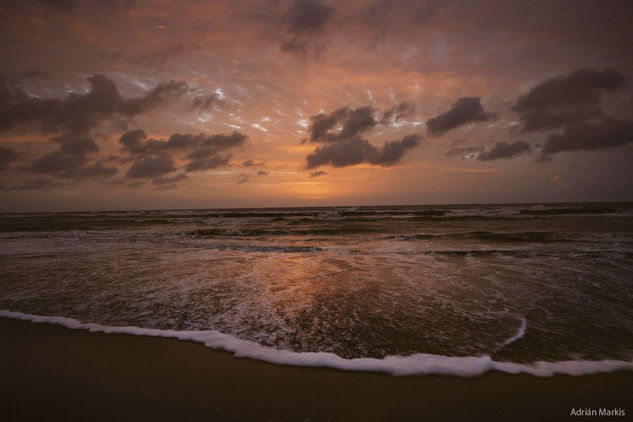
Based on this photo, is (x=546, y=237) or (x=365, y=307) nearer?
(x=365, y=307)

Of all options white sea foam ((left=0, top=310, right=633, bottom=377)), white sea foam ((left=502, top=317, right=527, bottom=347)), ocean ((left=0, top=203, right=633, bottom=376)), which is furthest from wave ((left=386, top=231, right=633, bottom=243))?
white sea foam ((left=0, top=310, right=633, bottom=377))

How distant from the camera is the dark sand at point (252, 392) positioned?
227 cm

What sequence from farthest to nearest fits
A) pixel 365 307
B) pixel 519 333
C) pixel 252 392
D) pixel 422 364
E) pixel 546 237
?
pixel 546 237
pixel 365 307
pixel 519 333
pixel 422 364
pixel 252 392

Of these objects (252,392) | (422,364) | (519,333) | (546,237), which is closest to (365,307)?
(422,364)

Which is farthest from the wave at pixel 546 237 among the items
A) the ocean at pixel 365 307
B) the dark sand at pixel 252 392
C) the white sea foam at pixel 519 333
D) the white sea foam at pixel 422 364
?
the dark sand at pixel 252 392

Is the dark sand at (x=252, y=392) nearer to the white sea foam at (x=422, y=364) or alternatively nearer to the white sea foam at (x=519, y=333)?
the white sea foam at (x=422, y=364)

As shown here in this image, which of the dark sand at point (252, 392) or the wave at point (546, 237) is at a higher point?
the dark sand at point (252, 392)

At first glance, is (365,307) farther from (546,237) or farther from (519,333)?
(546,237)

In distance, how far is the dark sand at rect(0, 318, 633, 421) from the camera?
2268 millimetres

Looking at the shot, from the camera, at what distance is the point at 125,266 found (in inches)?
317

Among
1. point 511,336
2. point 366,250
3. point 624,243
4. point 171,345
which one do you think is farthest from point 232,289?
point 624,243

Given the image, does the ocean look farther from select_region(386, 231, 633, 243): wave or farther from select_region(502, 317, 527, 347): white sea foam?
select_region(386, 231, 633, 243): wave

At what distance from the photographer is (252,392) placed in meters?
2.53

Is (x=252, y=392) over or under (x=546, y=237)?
over
